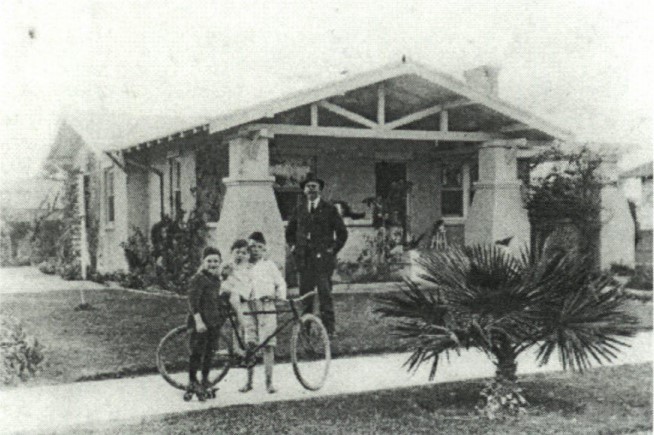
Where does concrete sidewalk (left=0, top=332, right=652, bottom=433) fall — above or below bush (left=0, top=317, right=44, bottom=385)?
below

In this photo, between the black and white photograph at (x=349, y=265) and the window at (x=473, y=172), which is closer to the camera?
the black and white photograph at (x=349, y=265)

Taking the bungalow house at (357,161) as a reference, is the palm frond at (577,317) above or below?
below

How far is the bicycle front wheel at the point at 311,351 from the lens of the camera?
733 cm

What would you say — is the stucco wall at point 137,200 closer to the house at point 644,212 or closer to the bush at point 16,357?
the bush at point 16,357

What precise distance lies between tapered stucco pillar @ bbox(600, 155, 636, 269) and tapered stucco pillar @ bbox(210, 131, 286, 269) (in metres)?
7.65

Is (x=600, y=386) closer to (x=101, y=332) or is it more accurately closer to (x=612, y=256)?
(x=101, y=332)

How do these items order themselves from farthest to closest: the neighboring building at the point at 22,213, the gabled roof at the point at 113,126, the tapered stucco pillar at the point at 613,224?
1. the neighboring building at the point at 22,213
2. the gabled roof at the point at 113,126
3. the tapered stucco pillar at the point at 613,224

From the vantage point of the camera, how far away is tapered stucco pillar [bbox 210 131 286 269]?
40.3ft

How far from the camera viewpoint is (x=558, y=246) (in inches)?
278

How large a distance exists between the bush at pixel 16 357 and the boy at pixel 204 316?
6.03ft

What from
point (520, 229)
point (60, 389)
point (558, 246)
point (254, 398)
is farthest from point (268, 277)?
point (520, 229)

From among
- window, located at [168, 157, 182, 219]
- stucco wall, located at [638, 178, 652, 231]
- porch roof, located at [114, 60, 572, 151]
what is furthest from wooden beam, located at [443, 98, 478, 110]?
stucco wall, located at [638, 178, 652, 231]

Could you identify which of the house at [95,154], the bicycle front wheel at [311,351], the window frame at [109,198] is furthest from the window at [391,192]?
the bicycle front wheel at [311,351]

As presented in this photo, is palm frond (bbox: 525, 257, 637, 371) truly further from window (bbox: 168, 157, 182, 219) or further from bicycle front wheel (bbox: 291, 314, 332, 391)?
window (bbox: 168, 157, 182, 219)
